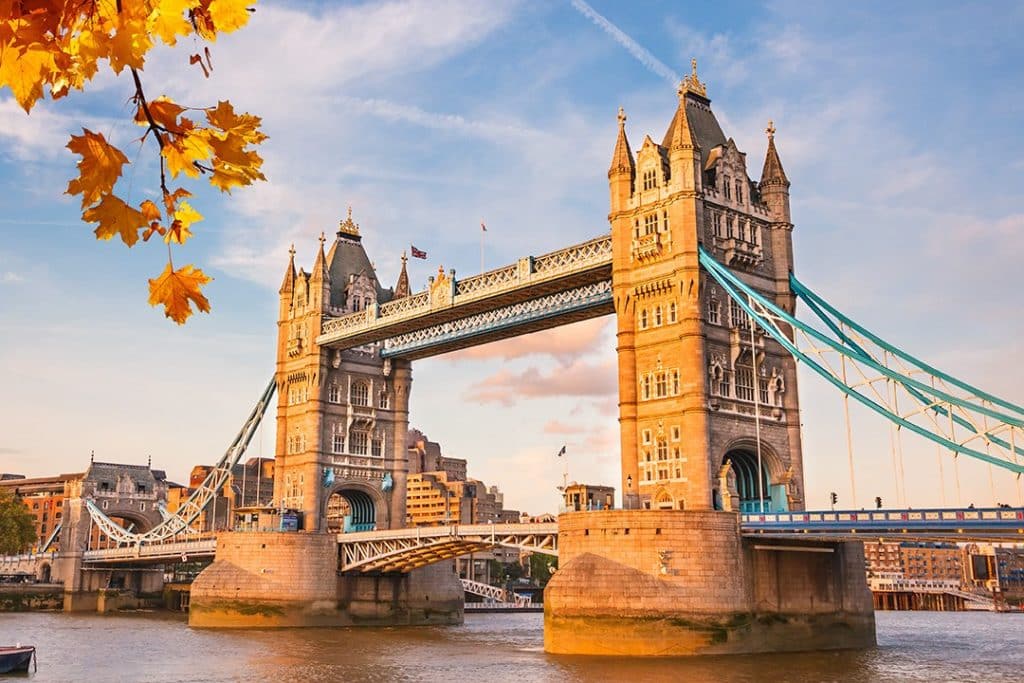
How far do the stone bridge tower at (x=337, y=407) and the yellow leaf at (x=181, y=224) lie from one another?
62560 millimetres

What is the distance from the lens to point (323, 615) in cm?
6294

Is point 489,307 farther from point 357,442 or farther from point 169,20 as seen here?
point 169,20

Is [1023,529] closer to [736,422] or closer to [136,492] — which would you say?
[736,422]

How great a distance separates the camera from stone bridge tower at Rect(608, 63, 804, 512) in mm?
45719

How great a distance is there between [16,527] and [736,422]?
78.3 metres

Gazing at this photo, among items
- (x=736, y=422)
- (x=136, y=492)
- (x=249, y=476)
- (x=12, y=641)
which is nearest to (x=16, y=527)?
(x=136, y=492)

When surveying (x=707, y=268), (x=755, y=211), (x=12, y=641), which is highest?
(x=755, y=211)

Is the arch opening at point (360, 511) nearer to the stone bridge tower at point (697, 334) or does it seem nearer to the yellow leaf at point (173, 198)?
the stone bridge tower at point (697, 334)

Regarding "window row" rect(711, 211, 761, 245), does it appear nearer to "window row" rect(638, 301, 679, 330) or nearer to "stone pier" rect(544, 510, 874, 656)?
"window row" rect(638, 301, 679, 330)

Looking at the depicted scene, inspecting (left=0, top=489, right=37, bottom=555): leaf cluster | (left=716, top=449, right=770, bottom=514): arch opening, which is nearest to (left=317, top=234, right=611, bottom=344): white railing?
(left=716, top=449, right=770, bottom=514): arch opening

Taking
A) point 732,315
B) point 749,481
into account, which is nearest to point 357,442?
point 749,481

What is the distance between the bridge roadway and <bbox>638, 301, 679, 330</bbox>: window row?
918 centimetres

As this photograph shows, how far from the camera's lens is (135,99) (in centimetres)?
305

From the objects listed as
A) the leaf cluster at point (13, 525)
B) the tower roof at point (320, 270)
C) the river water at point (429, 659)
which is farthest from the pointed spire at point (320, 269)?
the leaf cluster at point (13, 525)
